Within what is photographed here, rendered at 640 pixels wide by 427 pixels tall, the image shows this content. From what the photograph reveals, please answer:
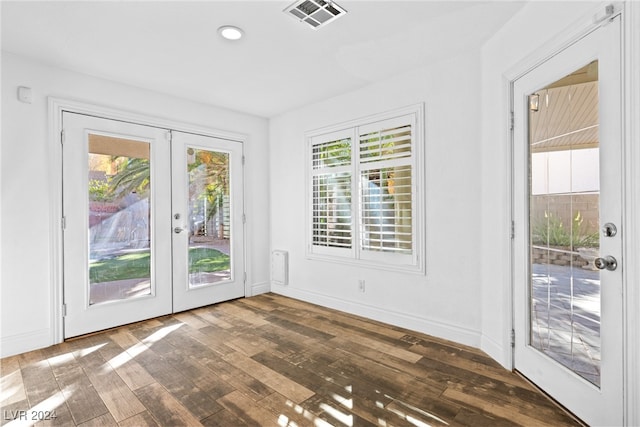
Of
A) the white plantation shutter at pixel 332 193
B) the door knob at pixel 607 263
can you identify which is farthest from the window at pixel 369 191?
the door knob at pixel 607 263

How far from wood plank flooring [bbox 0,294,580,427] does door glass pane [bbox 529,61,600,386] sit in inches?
16.4

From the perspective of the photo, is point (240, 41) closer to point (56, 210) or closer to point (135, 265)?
Result: point (56, 210)

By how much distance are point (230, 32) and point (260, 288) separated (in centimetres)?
327

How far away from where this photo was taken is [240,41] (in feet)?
8.48

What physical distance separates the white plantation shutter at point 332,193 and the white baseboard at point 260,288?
3.55 feet

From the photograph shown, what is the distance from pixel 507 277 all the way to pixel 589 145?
3.49 ft

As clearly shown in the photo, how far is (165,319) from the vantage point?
11.8 ft

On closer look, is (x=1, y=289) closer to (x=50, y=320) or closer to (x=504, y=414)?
(x=50, y=320)

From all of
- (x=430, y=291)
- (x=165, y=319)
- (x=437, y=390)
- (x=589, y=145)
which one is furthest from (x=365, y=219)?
(x=165, y=319)

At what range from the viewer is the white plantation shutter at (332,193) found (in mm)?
3777

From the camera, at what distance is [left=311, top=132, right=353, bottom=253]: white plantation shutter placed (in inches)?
149

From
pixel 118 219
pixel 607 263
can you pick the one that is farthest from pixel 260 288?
pixel 607 263

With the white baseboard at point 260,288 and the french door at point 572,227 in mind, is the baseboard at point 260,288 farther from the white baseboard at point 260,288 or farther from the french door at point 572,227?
the french door at point 572,227

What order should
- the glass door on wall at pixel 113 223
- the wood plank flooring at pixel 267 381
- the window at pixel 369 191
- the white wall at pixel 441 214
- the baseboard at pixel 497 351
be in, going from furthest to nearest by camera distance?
the window at pixel 369 191 < the glass door on wall at pixel 113 223 < the white wall at pixel 441 214 < the baseboard at pixel 497 351 < the wood plank flooring at pixel 267 381
